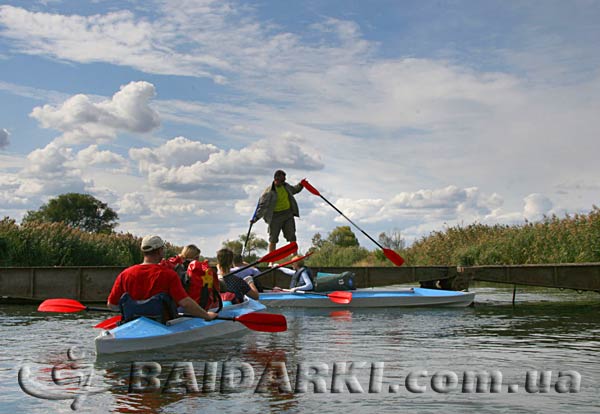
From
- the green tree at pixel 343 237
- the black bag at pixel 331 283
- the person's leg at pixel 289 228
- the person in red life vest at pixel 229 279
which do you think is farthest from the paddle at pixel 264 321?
the green tree at pixel 343 237

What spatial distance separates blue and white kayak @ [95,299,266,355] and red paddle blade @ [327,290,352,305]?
4612 millimetres

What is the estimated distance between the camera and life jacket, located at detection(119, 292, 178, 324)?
752 cm

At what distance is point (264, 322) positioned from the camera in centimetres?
857

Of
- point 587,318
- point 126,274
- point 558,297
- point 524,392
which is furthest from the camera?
point 558,297

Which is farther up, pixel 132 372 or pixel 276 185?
pixel 276 185

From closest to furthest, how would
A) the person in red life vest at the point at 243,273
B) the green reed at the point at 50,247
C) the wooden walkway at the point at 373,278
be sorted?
the person in red life vest at the point at 243,273 < the wooden walkway at the point at 373,278 < the green reed at the point at 50,247

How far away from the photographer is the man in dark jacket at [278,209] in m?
15.7

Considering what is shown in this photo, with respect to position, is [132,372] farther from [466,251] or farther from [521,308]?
[466,251]

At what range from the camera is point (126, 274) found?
7.45 metres

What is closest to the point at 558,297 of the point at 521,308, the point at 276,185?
the point at 521,308

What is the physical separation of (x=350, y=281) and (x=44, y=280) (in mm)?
7033

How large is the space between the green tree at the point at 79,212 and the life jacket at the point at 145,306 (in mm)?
47942

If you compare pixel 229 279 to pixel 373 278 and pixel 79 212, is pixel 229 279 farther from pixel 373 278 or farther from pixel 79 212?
pixel 79 212

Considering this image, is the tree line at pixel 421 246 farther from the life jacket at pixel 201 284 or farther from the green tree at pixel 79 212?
the green tree at pixel 79 212
